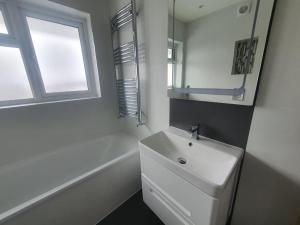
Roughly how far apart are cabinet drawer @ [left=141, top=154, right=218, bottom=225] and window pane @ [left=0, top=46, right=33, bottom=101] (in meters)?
1.52

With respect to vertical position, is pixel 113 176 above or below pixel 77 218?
above

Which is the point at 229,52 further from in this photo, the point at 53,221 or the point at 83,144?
the point at 83,144

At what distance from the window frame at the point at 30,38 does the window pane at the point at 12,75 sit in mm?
48

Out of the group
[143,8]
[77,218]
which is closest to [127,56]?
[143,8]

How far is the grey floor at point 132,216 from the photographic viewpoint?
1232 mm

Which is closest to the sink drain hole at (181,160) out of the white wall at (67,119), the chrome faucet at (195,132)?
the chrome faucet at (195,132)

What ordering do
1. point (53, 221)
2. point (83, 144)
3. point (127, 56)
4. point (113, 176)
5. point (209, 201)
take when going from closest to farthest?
1. point (209, 201)
2. point (53, 221)
3. point (113, 176)
4. point (127, 56)
5. point (83, 144)

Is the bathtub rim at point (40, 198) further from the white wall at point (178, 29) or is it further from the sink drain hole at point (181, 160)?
the white wall at point (178, 29)

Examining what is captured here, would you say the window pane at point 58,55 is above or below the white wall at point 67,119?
above

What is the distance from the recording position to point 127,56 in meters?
1.60

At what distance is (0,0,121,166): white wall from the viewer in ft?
4.32

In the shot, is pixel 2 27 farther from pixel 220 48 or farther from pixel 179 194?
pixel 179 194

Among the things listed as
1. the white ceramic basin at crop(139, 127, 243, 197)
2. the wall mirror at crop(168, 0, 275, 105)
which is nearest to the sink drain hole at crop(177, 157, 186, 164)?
the white ceramic basin at crop(139, 127, 243, 197)

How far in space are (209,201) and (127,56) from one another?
5.25 ft
